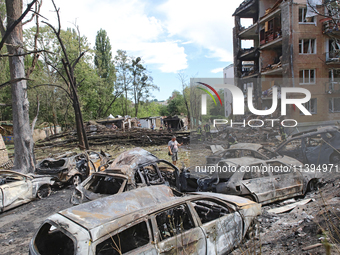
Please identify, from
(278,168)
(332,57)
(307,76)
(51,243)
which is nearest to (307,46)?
(332,57)

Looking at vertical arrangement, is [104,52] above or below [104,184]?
above

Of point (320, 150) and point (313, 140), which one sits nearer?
point (320, 150)

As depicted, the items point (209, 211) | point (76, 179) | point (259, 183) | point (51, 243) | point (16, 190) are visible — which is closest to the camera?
point (51, 243)

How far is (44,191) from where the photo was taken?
8.03 metres

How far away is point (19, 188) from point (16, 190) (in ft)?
0.38

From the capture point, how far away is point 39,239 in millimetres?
3172

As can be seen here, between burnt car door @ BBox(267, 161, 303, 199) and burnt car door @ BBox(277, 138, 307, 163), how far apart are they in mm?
2548

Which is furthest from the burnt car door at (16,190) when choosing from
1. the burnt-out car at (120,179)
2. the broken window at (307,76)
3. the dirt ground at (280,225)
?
the broken window at (307,76)

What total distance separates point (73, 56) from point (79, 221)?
3424 cm

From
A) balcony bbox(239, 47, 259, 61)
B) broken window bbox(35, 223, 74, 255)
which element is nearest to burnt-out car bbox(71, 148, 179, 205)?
broken window bbox(35, 223, 74, 255)

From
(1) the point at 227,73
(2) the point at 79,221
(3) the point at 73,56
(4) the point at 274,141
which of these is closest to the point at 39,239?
(2) the point at 79,221

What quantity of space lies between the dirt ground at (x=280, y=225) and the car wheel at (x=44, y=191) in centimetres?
19

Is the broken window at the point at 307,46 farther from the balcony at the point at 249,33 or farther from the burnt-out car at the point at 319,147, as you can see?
the burnt-out car at the point at 319,147

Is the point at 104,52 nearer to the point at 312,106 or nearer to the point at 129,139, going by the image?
the point at 129,139
